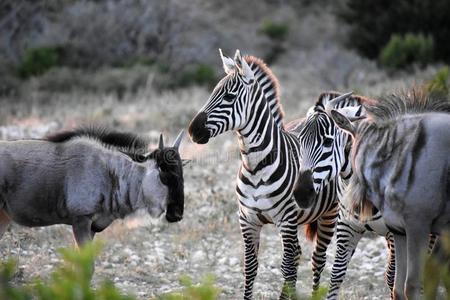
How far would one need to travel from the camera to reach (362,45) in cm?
3027

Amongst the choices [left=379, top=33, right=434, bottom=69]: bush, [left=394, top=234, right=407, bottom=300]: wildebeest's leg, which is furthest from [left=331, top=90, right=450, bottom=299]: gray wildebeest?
[left=379, top=33, right=434, bottom=69]: bush

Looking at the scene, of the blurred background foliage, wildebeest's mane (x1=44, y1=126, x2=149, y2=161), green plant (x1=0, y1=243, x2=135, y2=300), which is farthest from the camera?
the blurred background foliage

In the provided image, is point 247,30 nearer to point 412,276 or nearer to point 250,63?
point 250,63

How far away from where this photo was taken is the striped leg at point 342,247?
718 centimetres

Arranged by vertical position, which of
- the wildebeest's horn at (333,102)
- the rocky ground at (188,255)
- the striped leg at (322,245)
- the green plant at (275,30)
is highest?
the green plant at (275,30)

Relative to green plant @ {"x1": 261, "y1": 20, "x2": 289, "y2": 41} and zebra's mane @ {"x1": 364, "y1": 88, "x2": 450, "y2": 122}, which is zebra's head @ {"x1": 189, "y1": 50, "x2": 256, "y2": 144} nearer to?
zebra's mane @ {"x1": 364, "y1": 88, "x2": 450, "y2": 122}

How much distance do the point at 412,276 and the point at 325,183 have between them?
152 cm

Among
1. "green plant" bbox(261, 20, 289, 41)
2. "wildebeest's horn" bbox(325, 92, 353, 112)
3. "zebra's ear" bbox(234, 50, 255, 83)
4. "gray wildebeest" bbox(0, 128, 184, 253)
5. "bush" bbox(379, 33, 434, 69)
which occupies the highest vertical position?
"green plant" bbox(261, 20, 289, 41)

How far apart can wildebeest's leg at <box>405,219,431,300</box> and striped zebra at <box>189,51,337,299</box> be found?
1.48 metres

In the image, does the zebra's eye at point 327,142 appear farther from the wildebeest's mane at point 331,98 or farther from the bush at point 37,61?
the bush at point 37,61

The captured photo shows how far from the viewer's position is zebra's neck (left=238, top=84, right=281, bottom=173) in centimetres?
736


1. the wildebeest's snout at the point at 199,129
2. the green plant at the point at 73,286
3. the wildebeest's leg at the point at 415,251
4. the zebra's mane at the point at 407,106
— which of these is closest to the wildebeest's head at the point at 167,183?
the wildebeest's snout at the point at 199,129

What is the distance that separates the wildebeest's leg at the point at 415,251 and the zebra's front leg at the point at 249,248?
2.09 metres

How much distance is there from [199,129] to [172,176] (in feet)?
1.62
